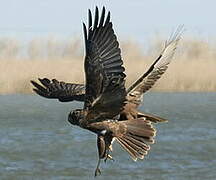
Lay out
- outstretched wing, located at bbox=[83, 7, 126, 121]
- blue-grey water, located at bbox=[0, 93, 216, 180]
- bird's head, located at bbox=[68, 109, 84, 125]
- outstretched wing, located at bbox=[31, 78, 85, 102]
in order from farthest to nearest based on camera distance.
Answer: blue-grey water, located at bbox=[0, 93, 216, 180]
outstretched wing, located at bbox=[31, 78, 85, 102]
bird's head, located at bbox=[68, 109, 84, 125]
outstretched wing, located at bbox=[83, 7, 126, 121]

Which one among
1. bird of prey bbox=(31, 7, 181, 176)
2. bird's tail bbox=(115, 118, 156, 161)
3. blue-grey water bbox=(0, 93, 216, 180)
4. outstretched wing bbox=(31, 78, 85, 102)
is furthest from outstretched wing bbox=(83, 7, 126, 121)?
blue-grey water bbox=(0, 93, 216, 180)

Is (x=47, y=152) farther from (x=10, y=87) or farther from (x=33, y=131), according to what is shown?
(x=10, y=87)

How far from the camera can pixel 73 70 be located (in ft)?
87.7

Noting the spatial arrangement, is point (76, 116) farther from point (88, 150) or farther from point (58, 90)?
point (88, 150)

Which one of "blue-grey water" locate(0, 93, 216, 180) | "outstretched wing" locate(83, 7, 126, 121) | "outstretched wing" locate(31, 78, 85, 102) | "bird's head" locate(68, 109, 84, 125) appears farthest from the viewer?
"blue-grey water" locate(0, 93, 216, 180)

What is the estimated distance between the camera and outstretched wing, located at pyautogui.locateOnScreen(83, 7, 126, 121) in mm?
6430

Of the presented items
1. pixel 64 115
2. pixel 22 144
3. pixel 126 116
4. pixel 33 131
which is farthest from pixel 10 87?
pixel 126 116

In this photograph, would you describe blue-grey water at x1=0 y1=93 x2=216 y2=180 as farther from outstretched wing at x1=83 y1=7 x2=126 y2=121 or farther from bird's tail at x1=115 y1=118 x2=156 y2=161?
outstretched wing at x1=83 y1=7 x2=126 y2=121

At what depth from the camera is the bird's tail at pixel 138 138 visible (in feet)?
22.2

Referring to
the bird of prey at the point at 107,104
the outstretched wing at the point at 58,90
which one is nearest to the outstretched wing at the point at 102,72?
the bird of prey at the point at 107,104

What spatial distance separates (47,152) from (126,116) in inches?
459

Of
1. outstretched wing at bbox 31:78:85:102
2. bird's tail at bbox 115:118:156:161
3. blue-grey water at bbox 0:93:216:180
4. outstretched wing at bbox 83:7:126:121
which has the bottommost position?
blue-grey water at bbox 0:93:216:180

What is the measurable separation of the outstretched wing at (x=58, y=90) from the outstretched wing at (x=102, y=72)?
80cm

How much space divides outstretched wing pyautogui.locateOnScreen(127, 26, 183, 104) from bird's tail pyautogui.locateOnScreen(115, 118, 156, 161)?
0.58 m
